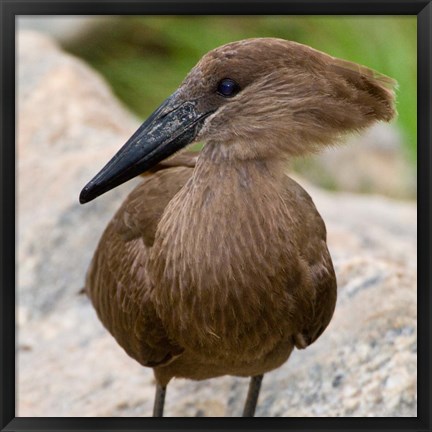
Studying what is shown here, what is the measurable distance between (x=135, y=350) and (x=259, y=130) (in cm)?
78

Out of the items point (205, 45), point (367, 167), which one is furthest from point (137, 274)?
point (367, 167)

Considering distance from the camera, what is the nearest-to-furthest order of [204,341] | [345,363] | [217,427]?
[204,341] → [217,427] → [345,363]

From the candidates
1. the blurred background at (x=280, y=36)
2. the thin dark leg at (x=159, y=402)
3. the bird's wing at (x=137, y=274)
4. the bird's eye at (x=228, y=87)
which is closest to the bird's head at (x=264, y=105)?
the bird's eye at (x=228, y=87)

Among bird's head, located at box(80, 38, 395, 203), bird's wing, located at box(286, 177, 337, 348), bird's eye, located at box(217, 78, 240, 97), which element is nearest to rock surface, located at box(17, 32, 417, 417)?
bird's wing, located at box(286, 177, 337, 348)

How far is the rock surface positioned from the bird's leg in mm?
88

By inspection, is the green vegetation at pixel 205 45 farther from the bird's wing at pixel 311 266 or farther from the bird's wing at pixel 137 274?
the bird's wing at pixel 311 266

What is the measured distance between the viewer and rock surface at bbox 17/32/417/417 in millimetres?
2963

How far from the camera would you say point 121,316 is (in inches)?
102

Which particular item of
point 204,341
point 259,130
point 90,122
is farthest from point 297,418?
point 90,122

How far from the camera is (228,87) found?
7.00 ft

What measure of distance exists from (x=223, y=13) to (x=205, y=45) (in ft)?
7.50

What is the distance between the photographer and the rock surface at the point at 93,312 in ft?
9.72

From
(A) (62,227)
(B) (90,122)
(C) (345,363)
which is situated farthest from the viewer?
(B) (90,122)

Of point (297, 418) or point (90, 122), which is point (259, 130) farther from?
point (90, 122)
